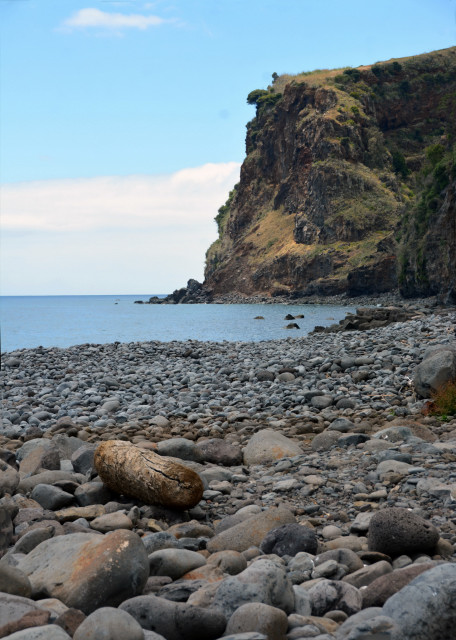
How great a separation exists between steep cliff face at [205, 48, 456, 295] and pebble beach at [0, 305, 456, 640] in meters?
50.2

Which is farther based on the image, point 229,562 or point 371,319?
point 371,319

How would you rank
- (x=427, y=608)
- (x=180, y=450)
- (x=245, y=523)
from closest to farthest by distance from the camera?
(x=427, y=608), (x=245, y=523), (x=180, y=450)

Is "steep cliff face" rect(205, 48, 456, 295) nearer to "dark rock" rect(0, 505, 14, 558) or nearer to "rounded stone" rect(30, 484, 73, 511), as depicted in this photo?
"rounded stone" rect(30, 484, 73, 511)

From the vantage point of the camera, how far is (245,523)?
4668 mm

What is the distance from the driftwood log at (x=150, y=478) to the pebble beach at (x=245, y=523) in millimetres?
113

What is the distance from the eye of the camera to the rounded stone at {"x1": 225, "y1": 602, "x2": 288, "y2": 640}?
9.78 feet

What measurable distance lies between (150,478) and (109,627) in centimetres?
254

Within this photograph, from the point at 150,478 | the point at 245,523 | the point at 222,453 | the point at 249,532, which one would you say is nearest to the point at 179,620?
the point at 249,532

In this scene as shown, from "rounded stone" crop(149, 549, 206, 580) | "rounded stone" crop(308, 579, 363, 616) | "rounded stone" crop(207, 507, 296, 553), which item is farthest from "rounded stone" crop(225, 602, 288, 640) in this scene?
"rounded stone" crop(207, 507, 296, 553)

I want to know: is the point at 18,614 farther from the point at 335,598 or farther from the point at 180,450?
the point at 180,450

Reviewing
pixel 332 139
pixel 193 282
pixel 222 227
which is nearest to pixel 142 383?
pixel 332 139

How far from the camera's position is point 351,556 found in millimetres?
3945

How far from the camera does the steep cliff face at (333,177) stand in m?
75.3

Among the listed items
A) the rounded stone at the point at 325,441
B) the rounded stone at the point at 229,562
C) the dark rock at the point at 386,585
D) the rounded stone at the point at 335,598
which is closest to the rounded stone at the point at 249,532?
the rounded stone at the point at 229,562
